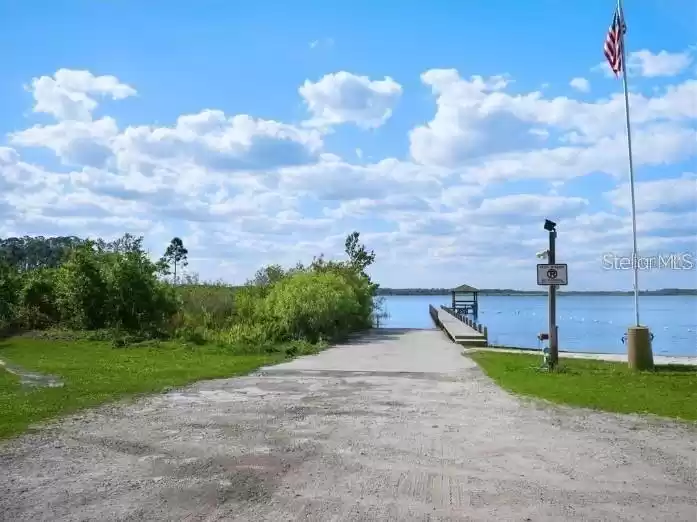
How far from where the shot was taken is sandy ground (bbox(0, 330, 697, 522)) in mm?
5582

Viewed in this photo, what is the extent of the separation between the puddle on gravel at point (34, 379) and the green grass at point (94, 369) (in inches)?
7.9

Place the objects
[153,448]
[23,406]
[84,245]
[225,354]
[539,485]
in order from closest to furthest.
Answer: [539,485]
[153,448]
[23,406]
[225,354]
[84,245]

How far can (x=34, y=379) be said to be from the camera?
1450cm

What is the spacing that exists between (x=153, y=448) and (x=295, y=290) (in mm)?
21747

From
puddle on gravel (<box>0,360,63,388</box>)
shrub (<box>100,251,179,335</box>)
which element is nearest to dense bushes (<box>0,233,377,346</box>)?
shrub (<box>100,251,179,335</box>)

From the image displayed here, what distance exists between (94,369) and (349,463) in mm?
11471

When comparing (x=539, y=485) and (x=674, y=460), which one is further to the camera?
(x=674, y=460)

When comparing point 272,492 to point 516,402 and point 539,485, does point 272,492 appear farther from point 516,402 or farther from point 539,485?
point 516,402

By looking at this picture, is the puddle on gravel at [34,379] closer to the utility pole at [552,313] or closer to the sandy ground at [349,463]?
the sandy ground at [349,463]

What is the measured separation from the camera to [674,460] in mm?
7188

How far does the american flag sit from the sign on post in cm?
516

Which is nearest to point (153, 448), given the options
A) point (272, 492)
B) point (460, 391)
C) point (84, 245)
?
point (272, 492)

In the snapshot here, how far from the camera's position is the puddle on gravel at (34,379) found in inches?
527

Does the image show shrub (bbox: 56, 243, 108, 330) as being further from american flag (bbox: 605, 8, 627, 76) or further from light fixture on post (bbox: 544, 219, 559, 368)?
american flag (bbox: 605, 8, 627, 76)
